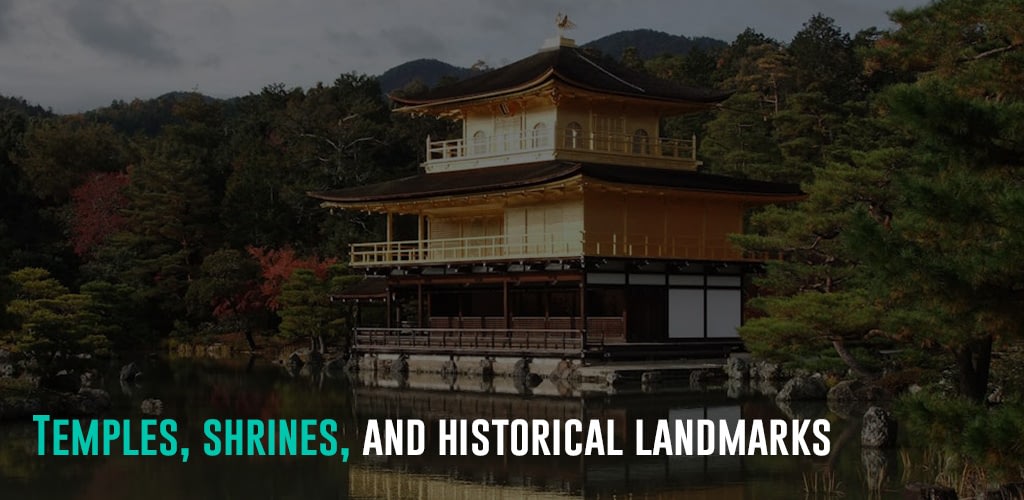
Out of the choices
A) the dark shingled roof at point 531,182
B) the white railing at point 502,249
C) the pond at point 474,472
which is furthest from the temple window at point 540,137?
the pond at point 474,472

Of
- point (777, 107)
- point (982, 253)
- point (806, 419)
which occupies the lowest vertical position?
point (806, 419)

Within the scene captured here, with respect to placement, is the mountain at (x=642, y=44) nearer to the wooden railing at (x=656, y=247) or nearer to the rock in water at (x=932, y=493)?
the wooden railing at (x=656, y=247)

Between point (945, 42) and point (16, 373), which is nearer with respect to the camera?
point (945, 42)

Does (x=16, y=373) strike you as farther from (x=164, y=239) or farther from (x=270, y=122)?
(x=270, y=122)

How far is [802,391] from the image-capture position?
26125 mm

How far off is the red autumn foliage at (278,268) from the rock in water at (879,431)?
30910mm

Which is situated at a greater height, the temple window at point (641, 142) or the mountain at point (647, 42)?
the mountain at point (647, 42)

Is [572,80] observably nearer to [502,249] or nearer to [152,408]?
[502,249]

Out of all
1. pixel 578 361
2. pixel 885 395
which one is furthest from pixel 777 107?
pixel 885 395

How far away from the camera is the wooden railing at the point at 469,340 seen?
33.3 m

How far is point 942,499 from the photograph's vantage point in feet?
39.8

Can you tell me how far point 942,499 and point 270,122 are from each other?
58.3 m

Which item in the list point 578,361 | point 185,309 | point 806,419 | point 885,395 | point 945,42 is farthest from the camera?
point 185,309

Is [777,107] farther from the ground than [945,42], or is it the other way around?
[777,107]
